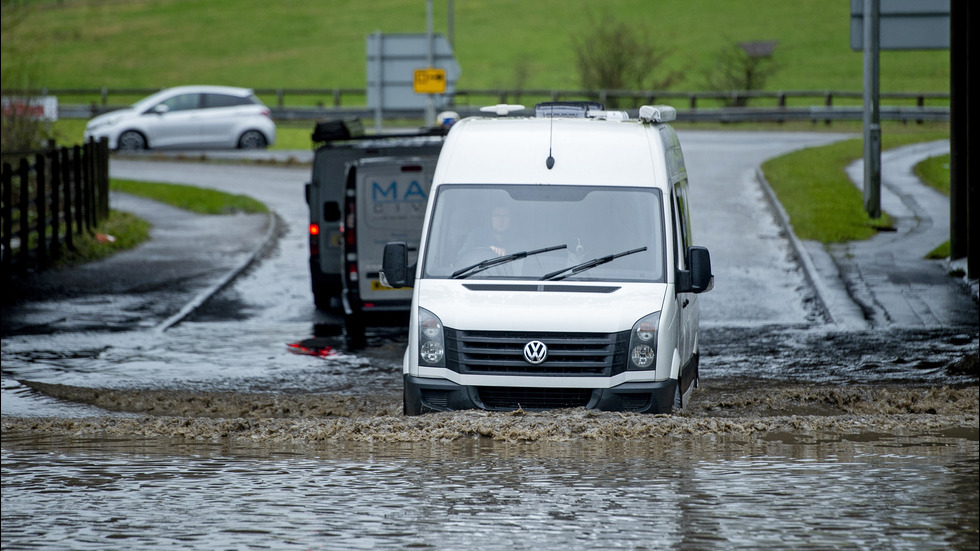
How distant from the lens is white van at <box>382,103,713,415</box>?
8500 mm

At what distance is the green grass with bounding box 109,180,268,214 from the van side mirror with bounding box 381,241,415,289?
57.2 ft

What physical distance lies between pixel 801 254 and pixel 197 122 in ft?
76.7

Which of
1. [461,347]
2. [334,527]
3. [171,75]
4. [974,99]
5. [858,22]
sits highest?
[171,75]

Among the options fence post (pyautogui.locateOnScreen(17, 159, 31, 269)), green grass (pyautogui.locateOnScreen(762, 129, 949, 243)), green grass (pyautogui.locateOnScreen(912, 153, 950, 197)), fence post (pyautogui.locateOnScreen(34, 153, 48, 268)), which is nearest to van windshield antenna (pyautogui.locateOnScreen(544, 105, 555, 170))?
fence post (pyautogui.locateOnScreen(17, 159, 31, 269))

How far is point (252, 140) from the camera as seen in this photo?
127 ft

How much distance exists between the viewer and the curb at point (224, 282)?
49.8ft

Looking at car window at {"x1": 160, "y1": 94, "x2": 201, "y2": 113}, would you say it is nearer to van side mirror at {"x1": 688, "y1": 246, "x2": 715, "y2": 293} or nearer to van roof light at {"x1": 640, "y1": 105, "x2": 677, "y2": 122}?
van roof light at {"x1": 640, "y1": 105, "x2": 677, "y2": 122}

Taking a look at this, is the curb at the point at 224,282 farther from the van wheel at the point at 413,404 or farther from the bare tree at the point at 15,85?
the van wheel at the point at 413,404

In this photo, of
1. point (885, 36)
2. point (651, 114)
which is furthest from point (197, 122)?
point (651, 114)

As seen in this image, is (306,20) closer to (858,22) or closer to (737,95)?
(737,95)

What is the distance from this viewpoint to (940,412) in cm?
977

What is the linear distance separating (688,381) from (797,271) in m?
8.88

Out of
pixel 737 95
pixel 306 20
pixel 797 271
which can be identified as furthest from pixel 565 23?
pixel 797 271

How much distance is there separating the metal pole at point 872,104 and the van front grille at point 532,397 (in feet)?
47.8
